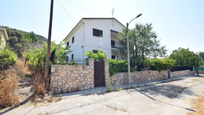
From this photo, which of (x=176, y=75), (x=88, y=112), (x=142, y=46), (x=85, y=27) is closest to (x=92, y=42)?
(x=85, y=27)

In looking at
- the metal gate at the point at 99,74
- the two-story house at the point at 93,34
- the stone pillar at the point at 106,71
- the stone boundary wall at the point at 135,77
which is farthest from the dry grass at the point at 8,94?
the two-story house at the point at 93,34

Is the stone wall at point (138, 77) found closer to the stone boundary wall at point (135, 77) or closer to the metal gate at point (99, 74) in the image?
the stone boundary wall at point (135, 77)

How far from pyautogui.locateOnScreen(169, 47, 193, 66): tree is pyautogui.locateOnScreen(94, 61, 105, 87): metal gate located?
23090 mm

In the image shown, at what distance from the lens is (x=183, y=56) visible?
22891 millimetres

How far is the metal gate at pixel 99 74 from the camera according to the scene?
831cm

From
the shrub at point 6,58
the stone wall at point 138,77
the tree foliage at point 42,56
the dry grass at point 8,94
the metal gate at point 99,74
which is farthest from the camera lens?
the stone wall at point 138,77

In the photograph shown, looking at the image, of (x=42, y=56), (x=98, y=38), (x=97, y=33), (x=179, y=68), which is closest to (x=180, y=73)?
(x=179, y=68)

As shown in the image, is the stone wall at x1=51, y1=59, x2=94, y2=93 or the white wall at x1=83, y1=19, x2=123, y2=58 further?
the white wall at x1=83, y1=19, x2=123, y2=58

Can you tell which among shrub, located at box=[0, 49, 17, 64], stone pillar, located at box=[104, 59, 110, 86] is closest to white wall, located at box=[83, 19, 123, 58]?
stone pillar, located at box=[104, 59, 110, 86]

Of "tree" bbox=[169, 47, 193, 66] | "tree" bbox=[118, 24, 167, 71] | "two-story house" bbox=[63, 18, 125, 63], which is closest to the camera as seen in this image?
"tree" bbox=[118, 24, 167, 71]

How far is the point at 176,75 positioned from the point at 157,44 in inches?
420

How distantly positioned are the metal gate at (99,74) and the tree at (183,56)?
23090 mm

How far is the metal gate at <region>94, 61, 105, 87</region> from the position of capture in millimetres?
8312

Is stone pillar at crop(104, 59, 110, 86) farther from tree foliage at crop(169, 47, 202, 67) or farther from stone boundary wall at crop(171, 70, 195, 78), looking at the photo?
tree foliage at crop(169, 47, 202, 67)
